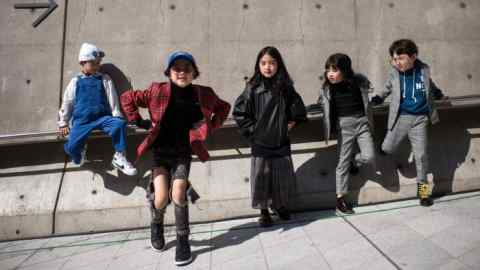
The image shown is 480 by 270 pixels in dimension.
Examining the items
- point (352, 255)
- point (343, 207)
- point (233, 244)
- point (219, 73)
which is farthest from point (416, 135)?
point (219, 73)

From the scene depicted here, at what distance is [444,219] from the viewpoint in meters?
3.00

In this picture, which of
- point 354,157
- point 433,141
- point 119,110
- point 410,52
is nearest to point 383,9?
point 410,52

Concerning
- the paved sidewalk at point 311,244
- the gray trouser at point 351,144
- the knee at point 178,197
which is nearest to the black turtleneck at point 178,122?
the knee at point 178,197

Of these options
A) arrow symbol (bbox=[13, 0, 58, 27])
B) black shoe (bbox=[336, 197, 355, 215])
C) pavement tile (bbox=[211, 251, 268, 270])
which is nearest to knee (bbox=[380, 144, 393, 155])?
black shoe (bbox=[336, 197, 355, 215])

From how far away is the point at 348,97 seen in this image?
3.35 meters

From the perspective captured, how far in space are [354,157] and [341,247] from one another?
124 centimetres

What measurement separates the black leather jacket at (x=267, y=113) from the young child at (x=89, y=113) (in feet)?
4.64

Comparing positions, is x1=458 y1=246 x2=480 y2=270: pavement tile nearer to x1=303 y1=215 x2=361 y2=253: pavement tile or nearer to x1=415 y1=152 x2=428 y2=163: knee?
x1=303 y1=215 x2=361 y2=253: pavement tile

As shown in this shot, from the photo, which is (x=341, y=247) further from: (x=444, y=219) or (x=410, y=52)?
(x=410, y=52)

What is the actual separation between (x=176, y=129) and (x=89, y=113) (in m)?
1.32

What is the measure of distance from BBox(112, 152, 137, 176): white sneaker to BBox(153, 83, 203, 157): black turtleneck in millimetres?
858

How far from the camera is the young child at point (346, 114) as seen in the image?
3.31 meters

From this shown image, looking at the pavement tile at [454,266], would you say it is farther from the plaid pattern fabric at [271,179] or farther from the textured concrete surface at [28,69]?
the textured concrete surface at [28,69]

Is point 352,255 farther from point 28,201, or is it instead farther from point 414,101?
point 28,201
